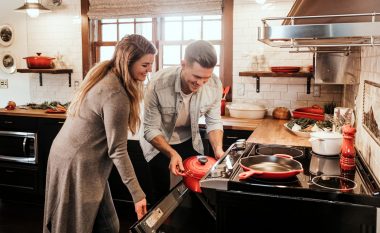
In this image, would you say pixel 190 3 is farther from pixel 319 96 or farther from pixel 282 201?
pixel 282 201

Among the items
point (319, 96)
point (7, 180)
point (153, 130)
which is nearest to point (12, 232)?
point (7, 180)

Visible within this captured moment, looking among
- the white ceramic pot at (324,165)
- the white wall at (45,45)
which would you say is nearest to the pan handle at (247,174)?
the white ceramic pot at (324,165)

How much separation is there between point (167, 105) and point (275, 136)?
876 mm

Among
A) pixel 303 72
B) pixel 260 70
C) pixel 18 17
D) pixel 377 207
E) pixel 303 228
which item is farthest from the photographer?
pixel 18 17

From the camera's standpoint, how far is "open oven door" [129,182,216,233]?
142 centimetres

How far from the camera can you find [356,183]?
1.51 meters

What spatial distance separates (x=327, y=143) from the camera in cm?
187

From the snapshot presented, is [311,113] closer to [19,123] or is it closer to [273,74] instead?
[273,74]

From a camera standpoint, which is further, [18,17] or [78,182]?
[18,17]

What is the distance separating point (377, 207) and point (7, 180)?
3.76 meters

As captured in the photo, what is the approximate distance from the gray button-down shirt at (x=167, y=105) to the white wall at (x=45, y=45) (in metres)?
2.42

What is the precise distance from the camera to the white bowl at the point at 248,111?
3670 mm

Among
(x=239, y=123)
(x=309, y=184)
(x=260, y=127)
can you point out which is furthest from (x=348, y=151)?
(x=239, y=123)

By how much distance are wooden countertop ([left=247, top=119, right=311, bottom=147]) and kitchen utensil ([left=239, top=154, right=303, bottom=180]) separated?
78 centimetres
